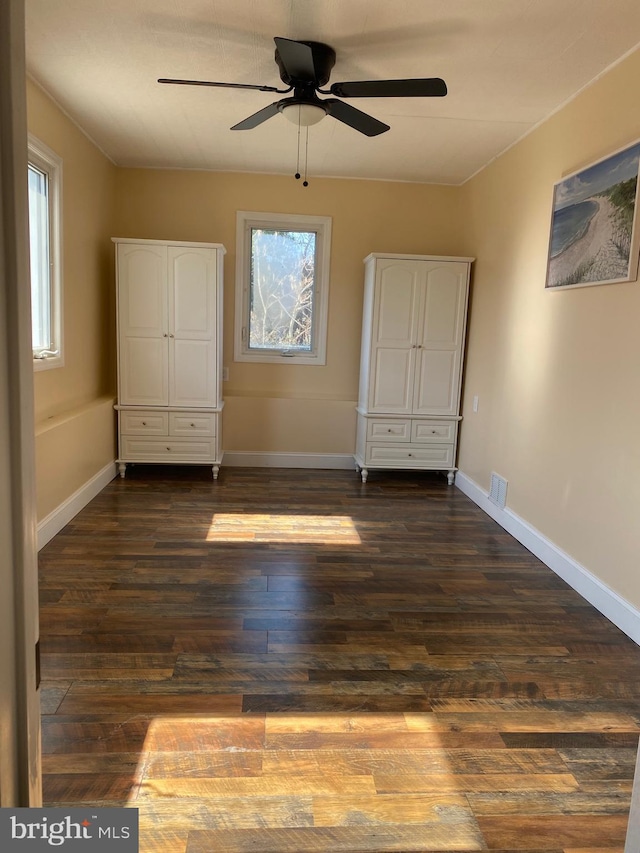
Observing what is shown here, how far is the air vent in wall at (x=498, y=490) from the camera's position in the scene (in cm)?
407

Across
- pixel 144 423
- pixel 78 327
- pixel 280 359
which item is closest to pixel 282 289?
pixel 280 359

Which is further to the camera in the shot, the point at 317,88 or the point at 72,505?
A: the point at 72,505

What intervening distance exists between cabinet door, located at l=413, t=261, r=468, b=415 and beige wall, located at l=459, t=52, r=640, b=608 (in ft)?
0.50

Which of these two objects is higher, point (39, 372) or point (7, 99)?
point (7, 99)

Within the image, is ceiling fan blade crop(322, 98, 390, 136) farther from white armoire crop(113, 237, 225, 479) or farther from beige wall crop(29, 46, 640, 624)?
white armoire crop(113, 237, 225, 479)

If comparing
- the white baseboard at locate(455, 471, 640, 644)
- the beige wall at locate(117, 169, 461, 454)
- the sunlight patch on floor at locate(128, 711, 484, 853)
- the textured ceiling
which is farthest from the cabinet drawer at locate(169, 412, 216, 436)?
the sunlight patch on floor at locate(128, 711, 484, 853)

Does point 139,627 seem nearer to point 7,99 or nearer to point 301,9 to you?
point 7,99

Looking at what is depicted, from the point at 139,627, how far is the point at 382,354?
3.15m

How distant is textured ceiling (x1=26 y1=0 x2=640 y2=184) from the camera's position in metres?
2.53

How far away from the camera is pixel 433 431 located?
504 centimetres

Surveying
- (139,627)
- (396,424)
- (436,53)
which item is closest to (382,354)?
(396,424)

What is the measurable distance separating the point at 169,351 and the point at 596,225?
128 inches

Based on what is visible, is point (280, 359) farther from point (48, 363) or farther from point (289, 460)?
point (48, 363)

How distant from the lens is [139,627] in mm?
2486
